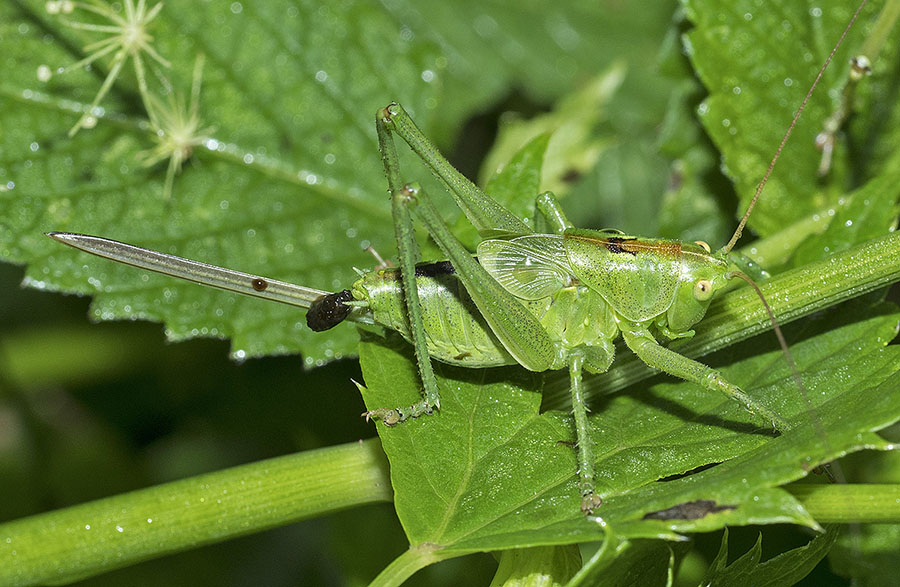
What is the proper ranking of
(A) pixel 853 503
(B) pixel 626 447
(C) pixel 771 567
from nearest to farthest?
1. (A) pixel 853 503
2. (C) pixel 771 567
3. (B) pixel 626 447

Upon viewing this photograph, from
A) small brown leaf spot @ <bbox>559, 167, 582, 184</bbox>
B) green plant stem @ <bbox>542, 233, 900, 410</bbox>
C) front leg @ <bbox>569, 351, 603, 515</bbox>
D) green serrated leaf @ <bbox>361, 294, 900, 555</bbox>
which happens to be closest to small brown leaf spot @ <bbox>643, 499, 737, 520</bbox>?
green serrated leaf @ <bbox>361, 294, 900, 555</bbox>

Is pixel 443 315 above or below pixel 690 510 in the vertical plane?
above

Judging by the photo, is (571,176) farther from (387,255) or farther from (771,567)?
(771,567)

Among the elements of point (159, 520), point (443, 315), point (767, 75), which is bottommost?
point (159, 520)

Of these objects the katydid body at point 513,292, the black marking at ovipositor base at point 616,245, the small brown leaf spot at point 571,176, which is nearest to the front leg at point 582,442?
the katydid body at point 513,292

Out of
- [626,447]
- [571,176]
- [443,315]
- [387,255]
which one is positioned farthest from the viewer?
[571,176]

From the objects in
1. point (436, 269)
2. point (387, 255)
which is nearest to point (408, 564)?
point (436, 269)
